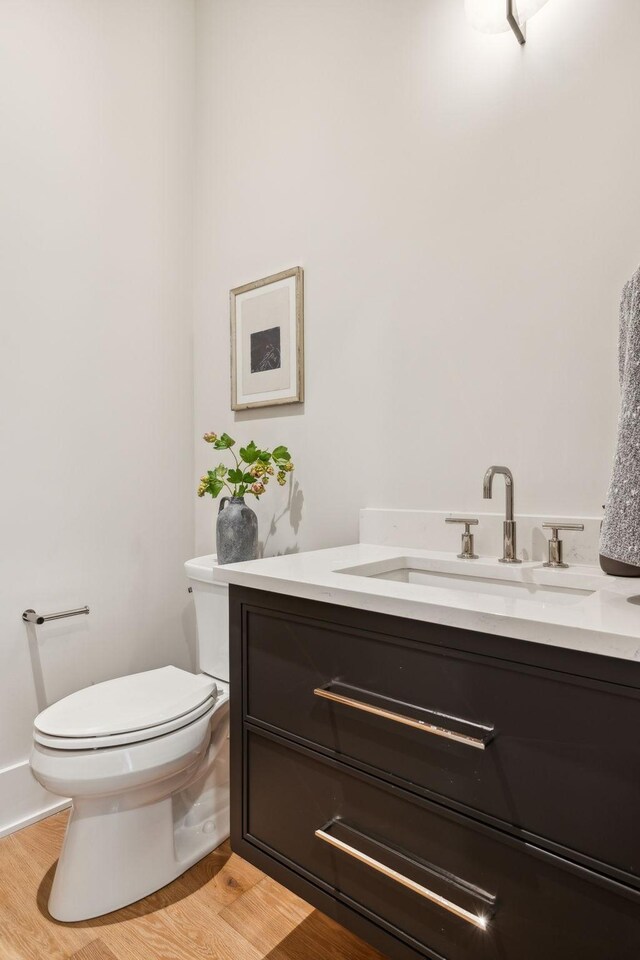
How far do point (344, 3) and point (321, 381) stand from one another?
3.57 ft

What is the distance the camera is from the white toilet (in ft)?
3.99

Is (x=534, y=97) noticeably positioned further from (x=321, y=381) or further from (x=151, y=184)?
(x=151, y=184)

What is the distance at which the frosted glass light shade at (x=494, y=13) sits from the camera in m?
1.20

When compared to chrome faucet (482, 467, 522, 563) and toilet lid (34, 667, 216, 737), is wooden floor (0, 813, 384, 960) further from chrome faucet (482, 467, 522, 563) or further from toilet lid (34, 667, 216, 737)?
chrome faucet (482, 467, 522, 563)

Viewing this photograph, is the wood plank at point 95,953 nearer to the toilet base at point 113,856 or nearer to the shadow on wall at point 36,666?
the toilet base at point 113,856

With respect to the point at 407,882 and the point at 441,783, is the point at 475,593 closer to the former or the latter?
the point at 441,783

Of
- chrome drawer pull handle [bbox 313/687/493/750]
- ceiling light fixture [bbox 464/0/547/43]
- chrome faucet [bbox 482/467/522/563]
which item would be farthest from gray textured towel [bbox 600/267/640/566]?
ceiling light fixture [bbox 464/0/547/43]

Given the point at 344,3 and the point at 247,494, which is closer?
the point at 344,3

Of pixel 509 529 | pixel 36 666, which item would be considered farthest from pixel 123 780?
pixel 509 529

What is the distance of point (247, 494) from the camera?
191 cm

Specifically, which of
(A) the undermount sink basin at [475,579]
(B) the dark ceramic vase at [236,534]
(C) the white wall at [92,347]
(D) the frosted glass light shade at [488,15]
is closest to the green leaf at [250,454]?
(B) the dark ceramic vase at [236,534]

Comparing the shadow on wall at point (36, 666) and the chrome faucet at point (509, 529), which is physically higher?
the chrome faucet at point (509, 529)

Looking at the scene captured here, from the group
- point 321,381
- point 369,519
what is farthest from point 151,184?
point 369,519

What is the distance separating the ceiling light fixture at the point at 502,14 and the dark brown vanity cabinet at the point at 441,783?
1.31m
